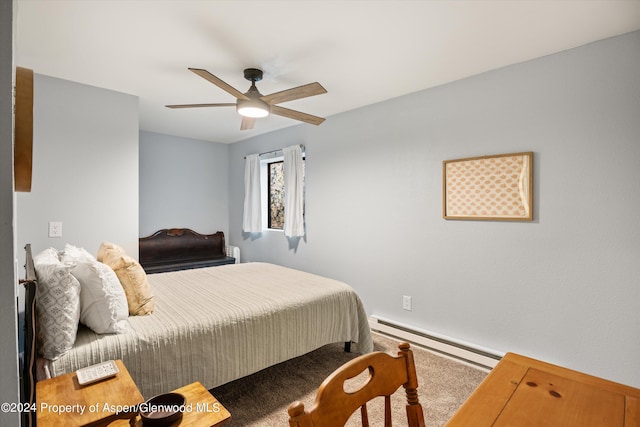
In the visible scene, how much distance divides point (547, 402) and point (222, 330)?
167 centimetres

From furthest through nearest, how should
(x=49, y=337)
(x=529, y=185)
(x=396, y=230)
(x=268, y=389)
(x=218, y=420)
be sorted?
(x=396, y=230)
(x=529, y=185)
(x=268, y=389)
(x=49, y=337)
(x=218, y=420)

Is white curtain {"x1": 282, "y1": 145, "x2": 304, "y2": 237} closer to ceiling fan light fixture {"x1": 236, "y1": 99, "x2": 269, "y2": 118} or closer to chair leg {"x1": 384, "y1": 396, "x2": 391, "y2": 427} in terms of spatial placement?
ceiling fan light fixture {"x1": 236, "y1": 99, "x2": 269, "y2": 118}

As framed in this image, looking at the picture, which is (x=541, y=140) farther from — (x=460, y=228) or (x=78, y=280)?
(x=78, y=280)

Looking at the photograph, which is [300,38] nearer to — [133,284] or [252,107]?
[252,107]

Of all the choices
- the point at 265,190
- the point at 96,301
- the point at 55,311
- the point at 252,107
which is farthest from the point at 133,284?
the point at 265,190

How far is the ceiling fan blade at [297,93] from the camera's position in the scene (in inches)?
89.0

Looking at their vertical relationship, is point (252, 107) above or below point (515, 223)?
above

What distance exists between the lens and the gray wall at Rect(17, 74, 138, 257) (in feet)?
8.98

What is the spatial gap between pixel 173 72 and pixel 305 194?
6.83 ft

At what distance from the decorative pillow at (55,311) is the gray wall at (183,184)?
11.0 feet

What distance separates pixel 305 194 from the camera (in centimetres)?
425

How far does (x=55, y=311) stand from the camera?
5.13 feet

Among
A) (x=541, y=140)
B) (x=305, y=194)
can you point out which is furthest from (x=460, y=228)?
(x=305, y=194)

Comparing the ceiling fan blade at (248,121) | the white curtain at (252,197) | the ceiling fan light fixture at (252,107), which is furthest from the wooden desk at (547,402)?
the white curtain at (252,197)
